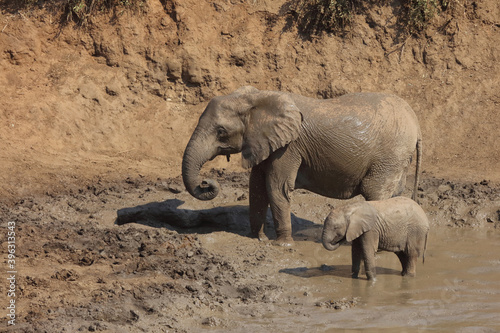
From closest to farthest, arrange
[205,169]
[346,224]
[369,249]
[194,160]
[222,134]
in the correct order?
[346,224] < [369,249] < [194,160] < [222,134] < [205,169]

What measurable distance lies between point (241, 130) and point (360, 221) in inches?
93.7

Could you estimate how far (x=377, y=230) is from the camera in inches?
350

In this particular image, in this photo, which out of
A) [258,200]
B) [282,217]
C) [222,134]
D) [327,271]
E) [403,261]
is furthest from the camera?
[258,200]

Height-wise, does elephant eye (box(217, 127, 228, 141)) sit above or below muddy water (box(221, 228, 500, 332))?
above

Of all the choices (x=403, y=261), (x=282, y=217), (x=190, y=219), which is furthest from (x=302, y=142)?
(x=190, y=219)

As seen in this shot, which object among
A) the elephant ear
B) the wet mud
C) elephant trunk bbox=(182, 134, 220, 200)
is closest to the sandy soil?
the wet mud

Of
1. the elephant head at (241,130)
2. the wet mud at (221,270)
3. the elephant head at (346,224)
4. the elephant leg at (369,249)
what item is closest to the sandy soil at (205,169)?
the wet mud at (221,270)

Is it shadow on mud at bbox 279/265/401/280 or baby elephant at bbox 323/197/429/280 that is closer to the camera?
baby elephant at bbox 323/197/429/280

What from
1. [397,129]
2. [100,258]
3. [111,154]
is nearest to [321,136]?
[397,129]

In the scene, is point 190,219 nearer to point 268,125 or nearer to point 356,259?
point 268,125

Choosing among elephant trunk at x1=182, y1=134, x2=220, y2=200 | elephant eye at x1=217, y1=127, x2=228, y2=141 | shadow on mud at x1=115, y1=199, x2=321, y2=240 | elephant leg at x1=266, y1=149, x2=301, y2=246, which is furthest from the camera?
shadow on mud at x1=115, y1=199, x2=321, y2=240

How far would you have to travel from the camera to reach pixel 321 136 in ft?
33.9

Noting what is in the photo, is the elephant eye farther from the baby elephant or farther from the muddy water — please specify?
the baby elephant

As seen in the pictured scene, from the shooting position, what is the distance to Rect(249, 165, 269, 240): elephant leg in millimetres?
10781
